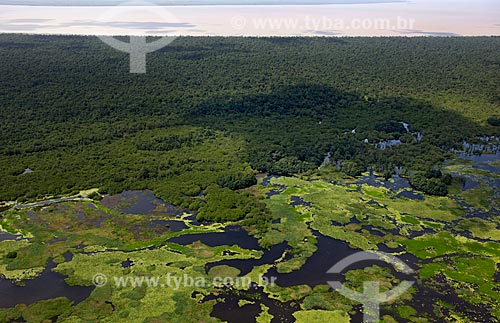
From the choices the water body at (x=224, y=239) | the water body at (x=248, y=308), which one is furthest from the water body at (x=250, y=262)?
the water body at (x=248, y=308)

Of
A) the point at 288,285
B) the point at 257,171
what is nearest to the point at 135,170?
the point at 257,171

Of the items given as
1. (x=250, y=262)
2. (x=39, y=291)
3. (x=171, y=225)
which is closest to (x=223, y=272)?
(x=250, y=262)

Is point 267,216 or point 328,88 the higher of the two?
point 328,88

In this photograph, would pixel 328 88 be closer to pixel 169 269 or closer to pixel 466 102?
pixel 466 102

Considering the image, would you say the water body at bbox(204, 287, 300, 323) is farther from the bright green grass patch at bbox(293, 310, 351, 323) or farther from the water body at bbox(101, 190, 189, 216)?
the water body at bbox(101, 190, 189, 216)

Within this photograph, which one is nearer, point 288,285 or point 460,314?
point 460,314

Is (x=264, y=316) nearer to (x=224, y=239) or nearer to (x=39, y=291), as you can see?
(x=224, y=239)

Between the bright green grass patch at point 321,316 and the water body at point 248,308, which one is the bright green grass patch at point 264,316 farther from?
the bright green grass patch at point 321,316
